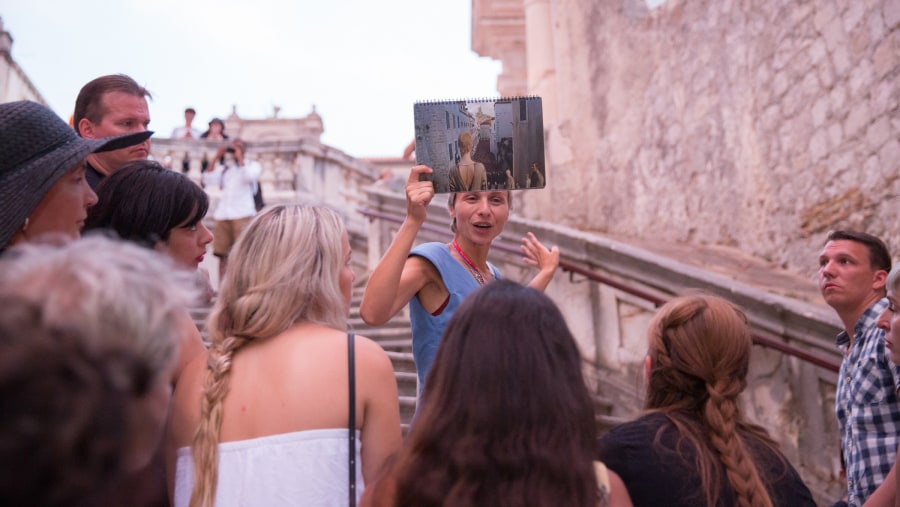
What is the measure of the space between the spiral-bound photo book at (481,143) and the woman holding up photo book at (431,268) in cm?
8

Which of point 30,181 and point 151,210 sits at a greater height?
point 30,181

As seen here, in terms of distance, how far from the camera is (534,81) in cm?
1322

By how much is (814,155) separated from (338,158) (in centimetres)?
A: 731

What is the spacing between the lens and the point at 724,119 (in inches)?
331

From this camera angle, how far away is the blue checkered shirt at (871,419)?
282cm

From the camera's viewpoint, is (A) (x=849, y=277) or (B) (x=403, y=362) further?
(B) (x=403, y=362)

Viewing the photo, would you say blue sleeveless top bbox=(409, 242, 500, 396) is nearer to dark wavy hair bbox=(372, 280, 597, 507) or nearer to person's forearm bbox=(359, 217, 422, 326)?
person's forearm bbox=(359, 217, 422, 326)

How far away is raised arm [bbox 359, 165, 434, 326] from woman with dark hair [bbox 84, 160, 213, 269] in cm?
56

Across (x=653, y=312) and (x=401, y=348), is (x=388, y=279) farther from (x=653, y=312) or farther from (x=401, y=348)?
(x=401, y=348)

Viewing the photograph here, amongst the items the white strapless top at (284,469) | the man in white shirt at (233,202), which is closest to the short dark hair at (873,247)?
the white strapless top at (284,469)

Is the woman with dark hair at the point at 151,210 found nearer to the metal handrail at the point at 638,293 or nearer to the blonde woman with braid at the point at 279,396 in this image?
the blonde woman with braid at the point at 279,396

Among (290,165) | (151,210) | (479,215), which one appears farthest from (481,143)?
(290,165)

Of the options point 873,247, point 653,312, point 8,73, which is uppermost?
point 8,73

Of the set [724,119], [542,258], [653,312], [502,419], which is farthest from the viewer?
[724,119]
